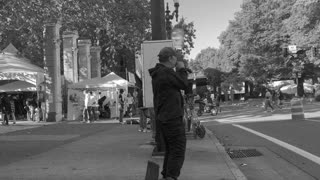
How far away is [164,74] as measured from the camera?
246 inches

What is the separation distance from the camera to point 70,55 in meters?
A: 33.1

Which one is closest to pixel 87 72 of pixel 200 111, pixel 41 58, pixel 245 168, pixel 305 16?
pixel 41 58

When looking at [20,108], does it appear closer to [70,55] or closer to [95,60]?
[70,55]

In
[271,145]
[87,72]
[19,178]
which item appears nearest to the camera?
[19,178]

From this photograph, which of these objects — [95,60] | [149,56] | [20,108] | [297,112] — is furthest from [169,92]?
[95,60]

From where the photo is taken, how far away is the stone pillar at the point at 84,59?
35.3 metres

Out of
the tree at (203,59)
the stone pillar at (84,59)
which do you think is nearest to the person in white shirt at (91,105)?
the stone pillar at (84,59)

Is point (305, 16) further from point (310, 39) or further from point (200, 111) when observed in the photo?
point (200, 111)

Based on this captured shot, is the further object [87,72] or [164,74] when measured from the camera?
[87,72]

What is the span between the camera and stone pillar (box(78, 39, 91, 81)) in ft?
116

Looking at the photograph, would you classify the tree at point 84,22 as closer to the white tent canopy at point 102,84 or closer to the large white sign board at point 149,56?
the white tent canopy at point 102,84

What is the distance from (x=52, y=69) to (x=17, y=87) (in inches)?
212

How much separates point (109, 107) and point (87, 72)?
618cm

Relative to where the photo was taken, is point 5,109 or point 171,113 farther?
point 5,109
